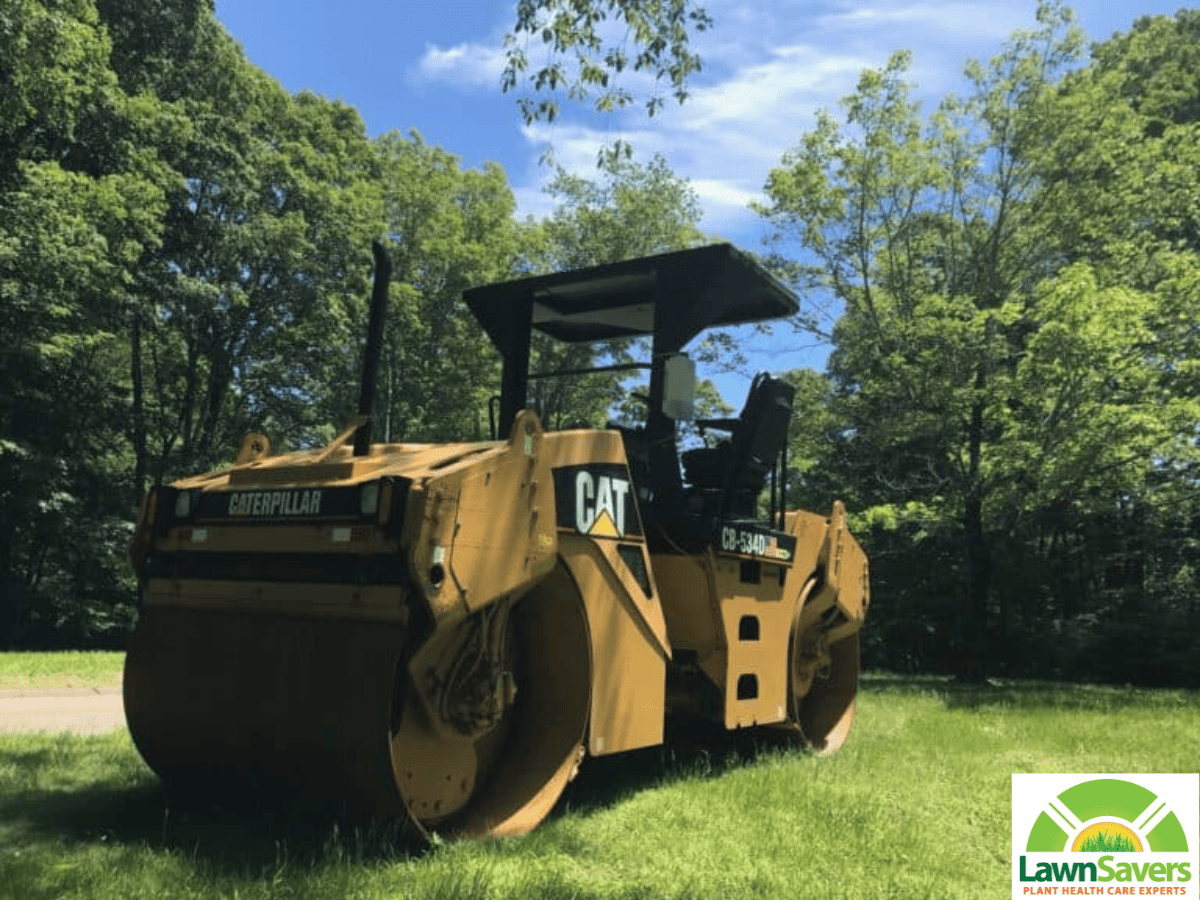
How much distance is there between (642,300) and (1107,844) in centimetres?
399

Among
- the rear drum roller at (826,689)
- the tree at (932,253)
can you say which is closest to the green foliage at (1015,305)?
the tree at (932,253)

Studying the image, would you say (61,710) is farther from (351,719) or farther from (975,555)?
(975,555)

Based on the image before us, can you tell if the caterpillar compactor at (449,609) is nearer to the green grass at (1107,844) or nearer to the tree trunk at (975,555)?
the green grass at (1107,844)

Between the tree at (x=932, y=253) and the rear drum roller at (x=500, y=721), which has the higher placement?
the tree at (x=932, y=253)

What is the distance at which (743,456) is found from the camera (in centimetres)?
632

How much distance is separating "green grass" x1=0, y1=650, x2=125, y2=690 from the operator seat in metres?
7.95

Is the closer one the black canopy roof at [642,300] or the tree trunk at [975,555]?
the black canopy roof at [642,300]

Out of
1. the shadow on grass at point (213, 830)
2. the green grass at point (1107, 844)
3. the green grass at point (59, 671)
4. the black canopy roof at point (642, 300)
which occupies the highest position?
the black canopy roof at point (642, 300)

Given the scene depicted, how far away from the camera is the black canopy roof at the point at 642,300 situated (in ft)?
20.1

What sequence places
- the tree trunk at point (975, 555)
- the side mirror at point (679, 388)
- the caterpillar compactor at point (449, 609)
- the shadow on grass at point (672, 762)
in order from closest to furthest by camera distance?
the caterpillar compactor at point (449, 609) < the shadow on grass at point (672, 762) < the side mirror at point (679, 388) < the tree trunk at point (975, 555)

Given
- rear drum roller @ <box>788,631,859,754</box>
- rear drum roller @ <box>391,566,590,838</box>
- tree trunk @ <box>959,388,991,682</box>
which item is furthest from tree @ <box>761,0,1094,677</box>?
rear drum roller @ <box>391,566,590,838</box>

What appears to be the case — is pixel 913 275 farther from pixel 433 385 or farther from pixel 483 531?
pixel 483 531

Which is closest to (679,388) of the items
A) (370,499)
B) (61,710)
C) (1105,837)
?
(370,499)

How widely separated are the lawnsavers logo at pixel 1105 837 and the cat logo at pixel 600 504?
2.18 metres
